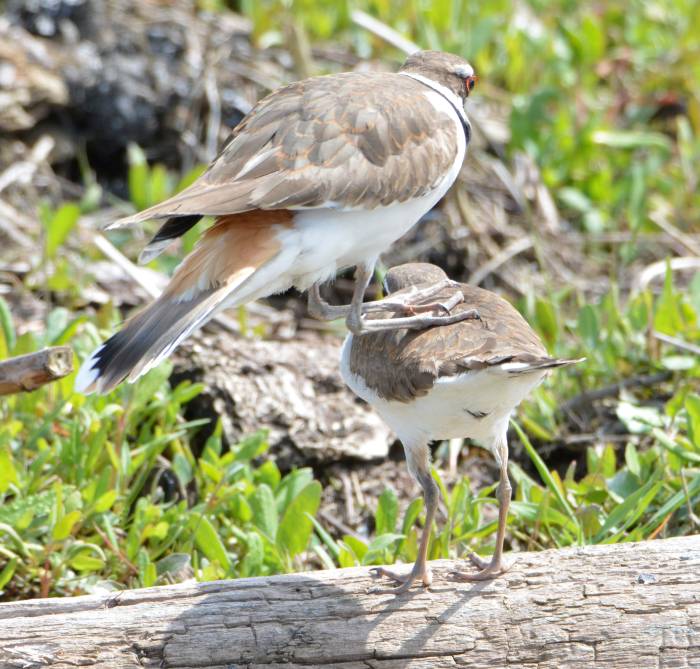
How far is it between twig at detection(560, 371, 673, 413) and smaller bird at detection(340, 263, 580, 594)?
52.7 inches

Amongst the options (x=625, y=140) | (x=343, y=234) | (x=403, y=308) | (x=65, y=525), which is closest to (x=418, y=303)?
(x=403, y=308)

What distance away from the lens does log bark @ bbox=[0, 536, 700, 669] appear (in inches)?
137

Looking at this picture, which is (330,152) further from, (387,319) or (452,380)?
(452,380)

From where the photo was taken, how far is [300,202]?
3.87m

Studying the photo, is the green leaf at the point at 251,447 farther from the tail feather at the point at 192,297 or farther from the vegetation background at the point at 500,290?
the tail feather at the point at 192,297

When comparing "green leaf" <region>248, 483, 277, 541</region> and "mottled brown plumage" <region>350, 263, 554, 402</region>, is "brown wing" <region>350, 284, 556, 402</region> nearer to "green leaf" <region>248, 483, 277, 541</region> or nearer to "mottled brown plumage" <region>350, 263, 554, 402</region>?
"mottled brown plumage" <region>350, 263, 554, 402</region>

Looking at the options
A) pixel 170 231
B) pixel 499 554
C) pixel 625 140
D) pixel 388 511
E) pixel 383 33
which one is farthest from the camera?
pixel 625 140

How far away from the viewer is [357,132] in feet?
13.5

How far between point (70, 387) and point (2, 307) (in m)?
0.48

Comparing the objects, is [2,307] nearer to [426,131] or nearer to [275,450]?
[275,450]

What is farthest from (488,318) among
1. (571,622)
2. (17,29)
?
(17,29)

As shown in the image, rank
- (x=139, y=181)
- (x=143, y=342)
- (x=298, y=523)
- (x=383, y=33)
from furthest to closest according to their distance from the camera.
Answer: (x=383, y=33)
(x=139, y=181)
(x=298, y=523)
(x=143, y=342)

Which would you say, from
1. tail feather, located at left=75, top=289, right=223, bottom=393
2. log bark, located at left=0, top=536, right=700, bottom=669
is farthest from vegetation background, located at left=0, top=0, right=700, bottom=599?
tail feather, located at left=75, top=289, right=223, bottom=393

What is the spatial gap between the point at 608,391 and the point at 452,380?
2.08m
